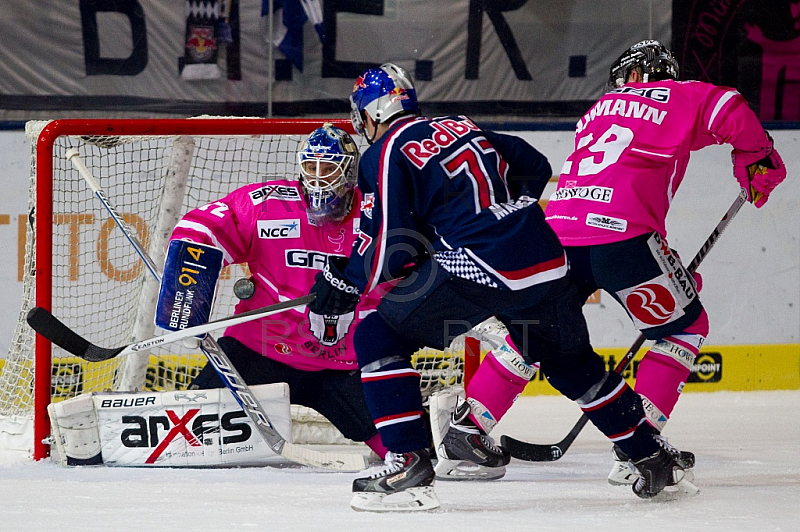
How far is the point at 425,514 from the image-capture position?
2123 millimetres

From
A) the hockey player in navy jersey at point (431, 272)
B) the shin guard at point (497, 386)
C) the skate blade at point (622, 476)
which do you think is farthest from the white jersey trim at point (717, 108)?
the skate blade at point (622, 476)

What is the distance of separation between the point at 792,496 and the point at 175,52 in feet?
9.54

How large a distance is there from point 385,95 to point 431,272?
1.34 ft

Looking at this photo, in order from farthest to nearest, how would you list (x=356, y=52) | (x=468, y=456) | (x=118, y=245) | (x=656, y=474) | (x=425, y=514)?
(x=356, y=52) → (x=118, y=245) → (x=468, y=456) → (x=656, y=474) → (x=425, y=514)

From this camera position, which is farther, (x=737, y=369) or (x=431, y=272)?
(x=737, y=369)

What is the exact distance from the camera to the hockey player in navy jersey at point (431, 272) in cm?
210

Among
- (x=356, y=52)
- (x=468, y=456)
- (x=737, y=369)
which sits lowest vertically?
(x=737, y=369)

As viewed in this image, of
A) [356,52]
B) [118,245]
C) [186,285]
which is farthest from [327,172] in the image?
[356,52]

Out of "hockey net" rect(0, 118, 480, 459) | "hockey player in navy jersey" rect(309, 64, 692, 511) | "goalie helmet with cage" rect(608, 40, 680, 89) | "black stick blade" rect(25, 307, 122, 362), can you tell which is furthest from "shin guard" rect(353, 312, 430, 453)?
"goalie helmet with cage" rect(608, 40, 680, 89)

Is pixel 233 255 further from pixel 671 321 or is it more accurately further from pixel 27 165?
pixel 27 165

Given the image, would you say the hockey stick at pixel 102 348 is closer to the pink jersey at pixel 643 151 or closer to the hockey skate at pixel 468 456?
the hockey skate at pixel 468 456

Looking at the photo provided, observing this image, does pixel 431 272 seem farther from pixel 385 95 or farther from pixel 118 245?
pixel 118 245

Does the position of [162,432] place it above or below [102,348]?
below

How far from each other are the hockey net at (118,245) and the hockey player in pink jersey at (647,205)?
0.68 m
